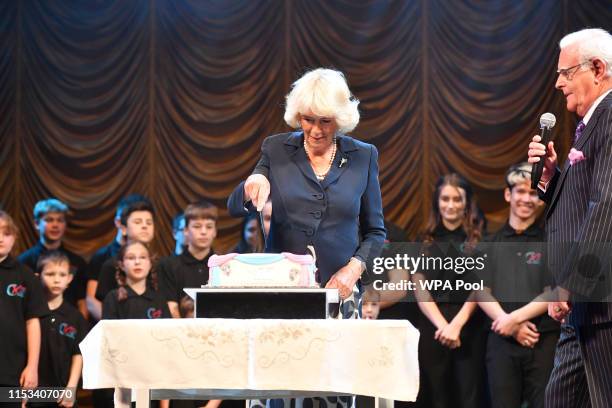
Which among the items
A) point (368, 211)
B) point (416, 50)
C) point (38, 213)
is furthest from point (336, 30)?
point (368, 211)

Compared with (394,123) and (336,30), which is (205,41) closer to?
(336,30)

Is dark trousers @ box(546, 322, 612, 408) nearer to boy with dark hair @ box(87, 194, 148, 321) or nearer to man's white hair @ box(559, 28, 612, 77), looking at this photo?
man's white hair @ box(559, 28, 612, 77)

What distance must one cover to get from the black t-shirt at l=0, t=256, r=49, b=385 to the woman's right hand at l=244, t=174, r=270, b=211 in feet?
8.63

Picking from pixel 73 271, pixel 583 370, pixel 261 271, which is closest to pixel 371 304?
pixel 73 271

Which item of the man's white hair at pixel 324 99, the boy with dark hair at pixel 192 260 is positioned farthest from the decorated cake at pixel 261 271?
the boy with dark hair at pixel 192 260

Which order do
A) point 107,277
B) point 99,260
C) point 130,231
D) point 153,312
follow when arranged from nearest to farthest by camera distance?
point 153,312, point 107,277, point 130,231, point 99,260

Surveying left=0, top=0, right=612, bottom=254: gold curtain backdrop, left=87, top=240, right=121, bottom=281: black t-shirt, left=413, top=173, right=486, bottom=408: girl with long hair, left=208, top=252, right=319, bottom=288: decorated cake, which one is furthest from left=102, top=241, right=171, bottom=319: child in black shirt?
left=208, top=252, right=319, bottom=288: decorated cake

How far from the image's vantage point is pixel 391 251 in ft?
18.1

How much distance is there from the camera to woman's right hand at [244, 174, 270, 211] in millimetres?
2964

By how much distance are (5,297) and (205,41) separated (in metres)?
3.64

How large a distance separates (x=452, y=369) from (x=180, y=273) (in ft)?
5.79

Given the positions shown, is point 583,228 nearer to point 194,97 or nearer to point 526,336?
point 526,336

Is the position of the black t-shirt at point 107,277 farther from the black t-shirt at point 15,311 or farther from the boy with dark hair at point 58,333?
the black t-shirt at point 15,311

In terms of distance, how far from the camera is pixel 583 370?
3023 mm
